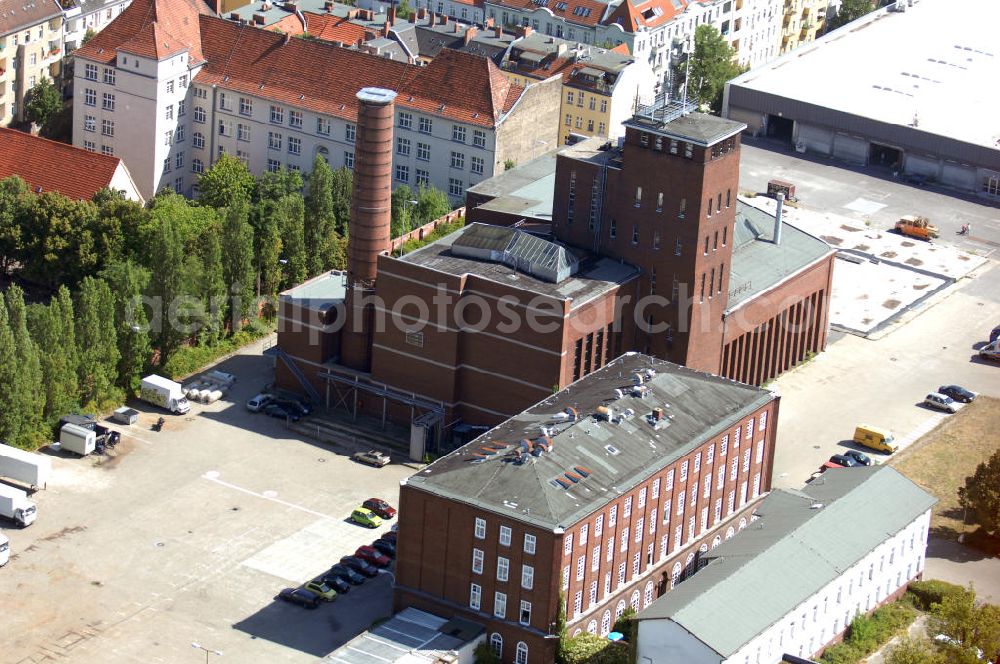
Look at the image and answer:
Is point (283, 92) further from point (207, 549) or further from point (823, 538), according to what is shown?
point (823, 538)

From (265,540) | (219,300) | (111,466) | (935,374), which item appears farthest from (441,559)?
(935,374)

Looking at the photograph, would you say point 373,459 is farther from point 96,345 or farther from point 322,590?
point 96,345

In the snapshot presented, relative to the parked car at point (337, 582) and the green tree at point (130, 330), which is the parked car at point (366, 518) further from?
the green tree at point (130, 330)

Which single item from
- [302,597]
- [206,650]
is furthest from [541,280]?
[206,650]

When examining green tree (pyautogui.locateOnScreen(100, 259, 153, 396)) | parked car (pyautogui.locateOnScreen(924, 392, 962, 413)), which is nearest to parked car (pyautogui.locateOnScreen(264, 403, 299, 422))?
green tree (pyautogui.locateOnScreen(100, 259, 153, 396))

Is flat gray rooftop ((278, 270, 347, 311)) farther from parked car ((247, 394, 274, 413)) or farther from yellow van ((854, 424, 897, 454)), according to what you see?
yellow van ((854, 424, 897, 454))

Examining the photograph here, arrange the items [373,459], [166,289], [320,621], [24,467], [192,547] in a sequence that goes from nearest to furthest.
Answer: [320,621] < [192,547] < [24,467] < [373,459] < [166,289]
